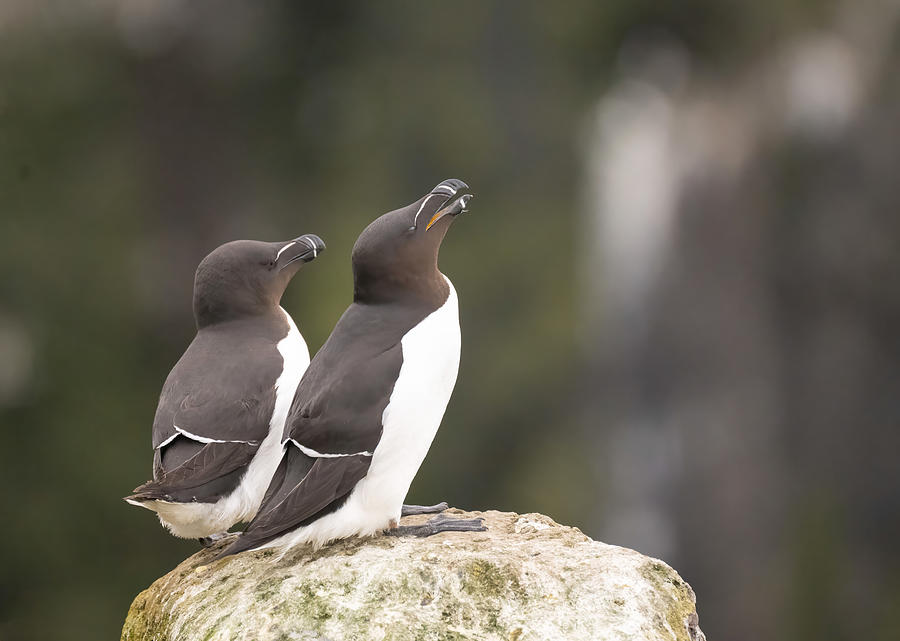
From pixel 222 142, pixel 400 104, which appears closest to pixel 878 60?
pixel 400 104

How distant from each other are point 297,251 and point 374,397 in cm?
80

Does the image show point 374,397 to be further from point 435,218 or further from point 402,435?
point 435,218

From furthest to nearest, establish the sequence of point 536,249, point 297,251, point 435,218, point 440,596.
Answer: point 536,249
point 297,251
point 435,218
point 440,596

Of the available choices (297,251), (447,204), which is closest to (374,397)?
(447,204)

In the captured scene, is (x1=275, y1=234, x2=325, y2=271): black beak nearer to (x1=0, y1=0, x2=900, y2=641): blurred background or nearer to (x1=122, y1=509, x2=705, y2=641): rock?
(x1=122, y1=509, x2=705, y2=641): rock

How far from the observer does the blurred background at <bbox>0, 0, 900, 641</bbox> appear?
9.78m

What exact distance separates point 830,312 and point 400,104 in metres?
4.70

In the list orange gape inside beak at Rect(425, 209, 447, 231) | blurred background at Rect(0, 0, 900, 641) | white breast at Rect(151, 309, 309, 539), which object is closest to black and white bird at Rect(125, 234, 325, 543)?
white breast at Rect(151, 309, 309, 539)

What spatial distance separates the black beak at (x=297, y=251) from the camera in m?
3.95

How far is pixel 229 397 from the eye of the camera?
3625 mm

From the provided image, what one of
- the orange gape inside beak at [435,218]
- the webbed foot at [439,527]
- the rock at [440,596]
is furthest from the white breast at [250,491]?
the orange gape inside beak at [435,218]

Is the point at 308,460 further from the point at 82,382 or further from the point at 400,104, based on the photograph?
the point at 400,104

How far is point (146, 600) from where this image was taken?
12.6 feet

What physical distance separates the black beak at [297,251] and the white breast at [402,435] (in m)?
0.63
